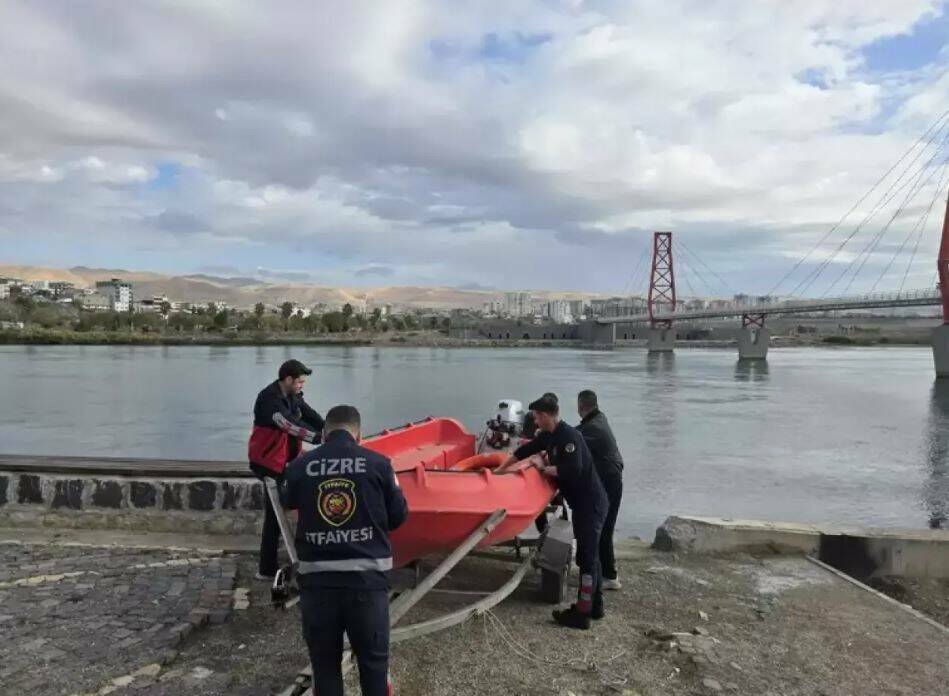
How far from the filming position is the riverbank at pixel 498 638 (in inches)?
136

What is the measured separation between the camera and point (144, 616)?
409 cm

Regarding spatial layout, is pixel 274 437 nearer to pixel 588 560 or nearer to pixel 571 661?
pixel 588 560

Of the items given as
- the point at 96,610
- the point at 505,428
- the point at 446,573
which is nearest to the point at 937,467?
the point at 505,428

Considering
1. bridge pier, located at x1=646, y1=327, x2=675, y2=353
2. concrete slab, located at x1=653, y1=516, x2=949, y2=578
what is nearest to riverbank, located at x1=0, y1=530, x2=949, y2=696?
concrete slab, located at x1=653, y1=516, x2=949, y2=578

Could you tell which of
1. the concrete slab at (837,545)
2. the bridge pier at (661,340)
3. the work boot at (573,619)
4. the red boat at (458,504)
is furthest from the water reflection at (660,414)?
the bridge pier at (661,340)

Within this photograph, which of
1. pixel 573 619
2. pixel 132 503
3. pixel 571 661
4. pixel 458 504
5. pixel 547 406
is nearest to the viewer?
pixel 571 661

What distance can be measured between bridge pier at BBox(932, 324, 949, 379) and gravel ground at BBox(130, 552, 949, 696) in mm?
47778

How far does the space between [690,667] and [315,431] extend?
105 inches

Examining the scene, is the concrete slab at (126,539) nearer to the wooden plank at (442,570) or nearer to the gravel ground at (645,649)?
the gravel ground at (645,649)

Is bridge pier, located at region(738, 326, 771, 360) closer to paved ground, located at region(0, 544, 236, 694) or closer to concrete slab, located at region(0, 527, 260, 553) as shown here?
concrete slab, located at region(0, 527, 260, 553)

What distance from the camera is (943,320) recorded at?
4772cm

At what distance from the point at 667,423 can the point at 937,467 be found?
301 inches

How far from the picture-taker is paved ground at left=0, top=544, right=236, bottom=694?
11.2 ft

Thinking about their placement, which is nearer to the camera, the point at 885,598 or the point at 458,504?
the point at 458,504
